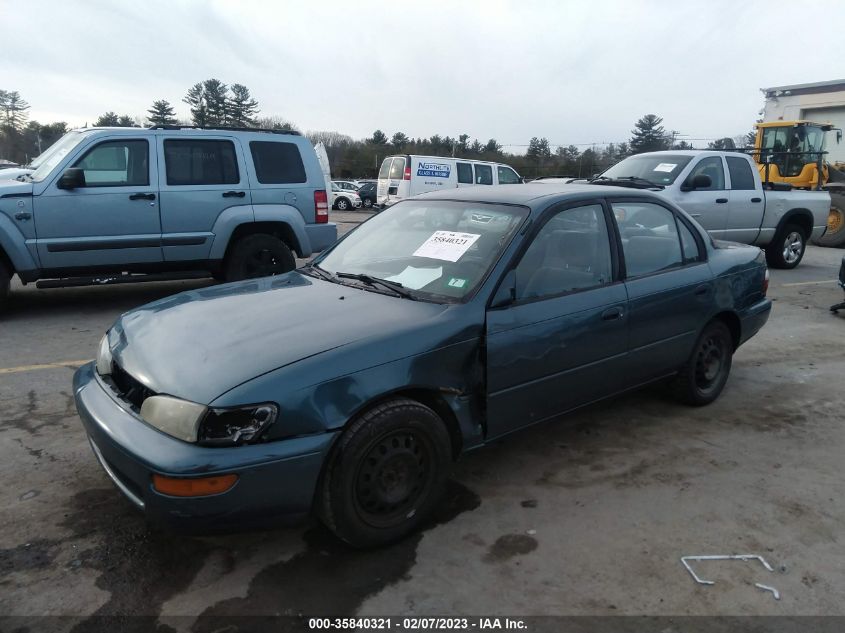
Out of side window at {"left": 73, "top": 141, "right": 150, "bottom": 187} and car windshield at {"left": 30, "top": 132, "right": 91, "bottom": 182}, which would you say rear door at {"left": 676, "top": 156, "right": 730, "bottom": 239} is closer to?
side window at {"left": 73, "top": 141, "right": 150, "bottom": 187}

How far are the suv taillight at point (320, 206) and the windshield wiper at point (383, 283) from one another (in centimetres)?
427

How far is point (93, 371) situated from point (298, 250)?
454 cm

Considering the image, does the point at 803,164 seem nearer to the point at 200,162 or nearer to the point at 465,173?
the point at 465,173

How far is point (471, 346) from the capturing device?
286cm

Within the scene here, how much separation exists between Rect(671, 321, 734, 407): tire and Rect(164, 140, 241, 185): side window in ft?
17.3

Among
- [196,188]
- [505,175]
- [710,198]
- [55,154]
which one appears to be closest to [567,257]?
[196,188]

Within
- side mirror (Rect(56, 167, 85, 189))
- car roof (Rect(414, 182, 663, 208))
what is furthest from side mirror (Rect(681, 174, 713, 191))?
side mirror (Rect(56, 167, 85, 189))

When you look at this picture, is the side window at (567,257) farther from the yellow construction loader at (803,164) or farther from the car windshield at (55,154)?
the yellow construction loader at (803,164)

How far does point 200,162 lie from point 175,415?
5.33m

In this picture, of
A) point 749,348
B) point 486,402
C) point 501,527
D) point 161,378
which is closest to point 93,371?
point 161,378

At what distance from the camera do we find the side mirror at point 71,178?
6078mm

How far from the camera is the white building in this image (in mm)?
23203

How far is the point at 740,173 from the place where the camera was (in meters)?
9.80

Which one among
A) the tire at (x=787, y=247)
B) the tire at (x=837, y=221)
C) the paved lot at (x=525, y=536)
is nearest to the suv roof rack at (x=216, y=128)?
the paved lot at (x=525, y=536)
